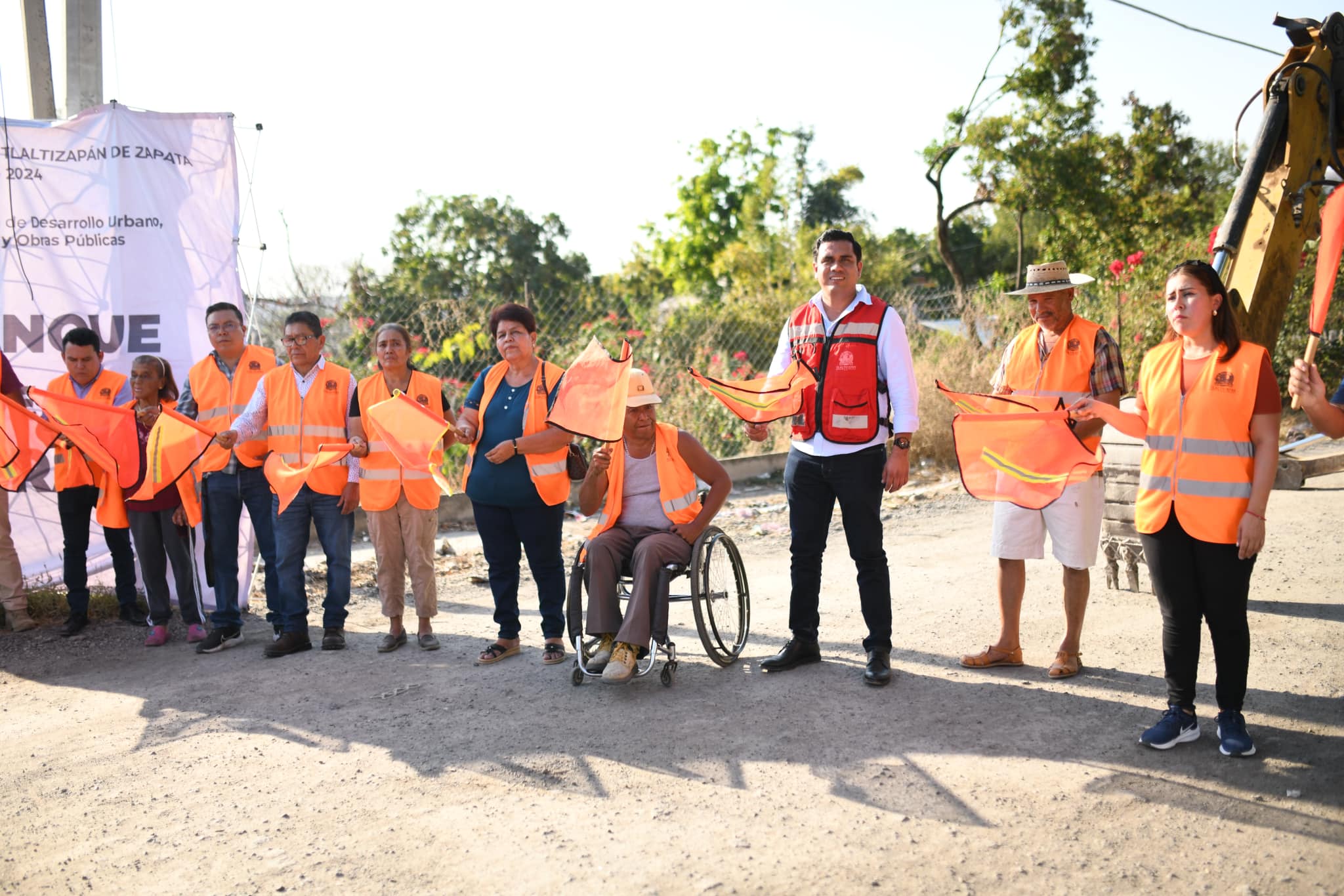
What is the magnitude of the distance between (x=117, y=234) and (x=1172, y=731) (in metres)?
6.83

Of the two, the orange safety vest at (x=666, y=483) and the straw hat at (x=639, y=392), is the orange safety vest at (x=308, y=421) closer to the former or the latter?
the orange safety vest at (x=666, y=483)

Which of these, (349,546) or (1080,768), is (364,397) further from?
(1080,768)

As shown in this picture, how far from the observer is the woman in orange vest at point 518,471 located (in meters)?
5.53

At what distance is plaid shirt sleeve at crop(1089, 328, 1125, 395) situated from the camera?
15.9ft

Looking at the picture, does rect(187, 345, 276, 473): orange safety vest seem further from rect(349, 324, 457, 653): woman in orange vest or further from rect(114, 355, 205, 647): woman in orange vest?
Answer: rect(349, 324, 457, 653): woman in orange vest

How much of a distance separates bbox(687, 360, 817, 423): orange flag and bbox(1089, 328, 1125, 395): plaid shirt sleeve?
1273mm

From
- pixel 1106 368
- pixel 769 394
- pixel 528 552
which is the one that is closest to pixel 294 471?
pixel 528 552

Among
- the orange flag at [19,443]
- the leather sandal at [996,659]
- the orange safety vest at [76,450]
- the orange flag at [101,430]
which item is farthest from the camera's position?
the orange safety vest at [76,450]

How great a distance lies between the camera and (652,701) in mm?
4922

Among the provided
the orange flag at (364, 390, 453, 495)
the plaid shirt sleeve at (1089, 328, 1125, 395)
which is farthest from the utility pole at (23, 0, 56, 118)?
the plaid shirt sleeve at (1089, 328, 1125, 395)

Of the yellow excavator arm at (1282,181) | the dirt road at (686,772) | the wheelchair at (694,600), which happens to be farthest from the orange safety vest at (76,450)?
the yellow excavator arm at (1282,181)

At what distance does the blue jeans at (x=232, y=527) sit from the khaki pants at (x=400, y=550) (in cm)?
69

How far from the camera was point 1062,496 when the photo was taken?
197 inches

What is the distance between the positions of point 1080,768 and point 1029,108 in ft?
62.4
